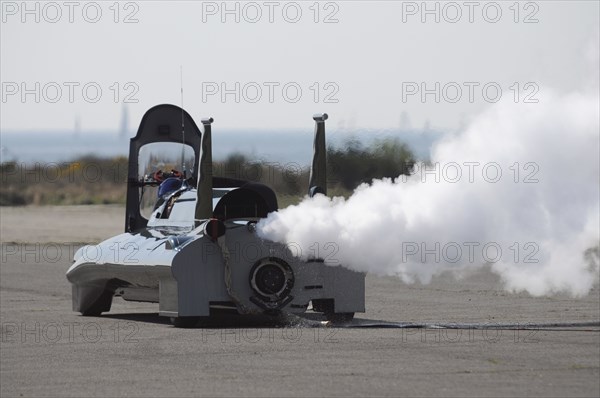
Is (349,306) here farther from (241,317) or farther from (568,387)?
(568,387)

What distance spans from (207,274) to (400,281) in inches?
443

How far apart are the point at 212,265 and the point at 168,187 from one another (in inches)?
153

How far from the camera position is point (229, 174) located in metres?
36.0

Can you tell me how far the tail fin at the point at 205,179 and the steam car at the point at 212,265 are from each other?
0.01 m

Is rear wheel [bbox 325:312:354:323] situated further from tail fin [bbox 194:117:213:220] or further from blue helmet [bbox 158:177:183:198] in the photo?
blue helmet [bbox 158:177:183:198]

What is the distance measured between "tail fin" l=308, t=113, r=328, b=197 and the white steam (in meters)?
→ 0.63

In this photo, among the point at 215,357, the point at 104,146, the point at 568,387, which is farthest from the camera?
the point at 104,146

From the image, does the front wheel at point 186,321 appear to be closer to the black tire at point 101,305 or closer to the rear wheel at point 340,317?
the rear wheel at point 340,317

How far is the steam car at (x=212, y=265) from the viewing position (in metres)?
19.3

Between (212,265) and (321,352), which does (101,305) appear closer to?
(212,265)

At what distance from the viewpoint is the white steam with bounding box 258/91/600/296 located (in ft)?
58.7

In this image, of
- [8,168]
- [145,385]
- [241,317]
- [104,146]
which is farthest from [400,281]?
[8,168]

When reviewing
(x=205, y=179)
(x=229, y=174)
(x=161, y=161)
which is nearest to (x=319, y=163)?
(x=205, y=179)

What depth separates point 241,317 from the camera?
21.4 meters
